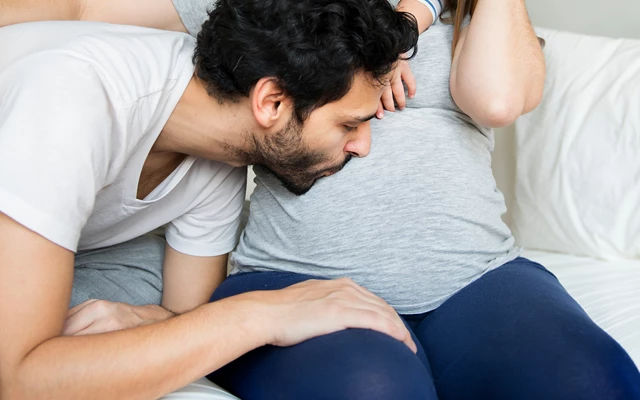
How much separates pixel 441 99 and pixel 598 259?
556 millimetres

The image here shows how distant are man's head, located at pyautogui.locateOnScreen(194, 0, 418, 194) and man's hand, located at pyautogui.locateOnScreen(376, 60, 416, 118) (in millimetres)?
62

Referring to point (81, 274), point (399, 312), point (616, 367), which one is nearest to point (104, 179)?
point (81, 274)

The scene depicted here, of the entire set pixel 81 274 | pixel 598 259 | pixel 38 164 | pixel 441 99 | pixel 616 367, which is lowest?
pixel 598 259

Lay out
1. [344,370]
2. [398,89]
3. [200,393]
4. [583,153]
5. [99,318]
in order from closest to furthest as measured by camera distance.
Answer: [344,370] → [200,393] → [99,318] → [398,89] → [583,153]

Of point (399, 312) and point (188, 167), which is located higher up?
point (188, 167)

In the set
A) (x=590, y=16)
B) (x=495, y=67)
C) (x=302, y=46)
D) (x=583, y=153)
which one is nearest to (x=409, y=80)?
(x=495, y=67)

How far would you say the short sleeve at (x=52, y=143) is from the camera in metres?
0.88

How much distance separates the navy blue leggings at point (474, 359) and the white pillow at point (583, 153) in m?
0.43

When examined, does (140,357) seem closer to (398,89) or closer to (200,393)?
(200,393)

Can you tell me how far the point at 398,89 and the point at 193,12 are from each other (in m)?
0.39

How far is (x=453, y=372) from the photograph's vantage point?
104 cm

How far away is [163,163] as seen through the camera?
1237 millimetres

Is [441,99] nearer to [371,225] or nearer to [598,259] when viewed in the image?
[371,225]

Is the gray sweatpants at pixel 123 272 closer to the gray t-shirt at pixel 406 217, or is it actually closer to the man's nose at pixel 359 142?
the gray t-shirt at pixel 406 217
